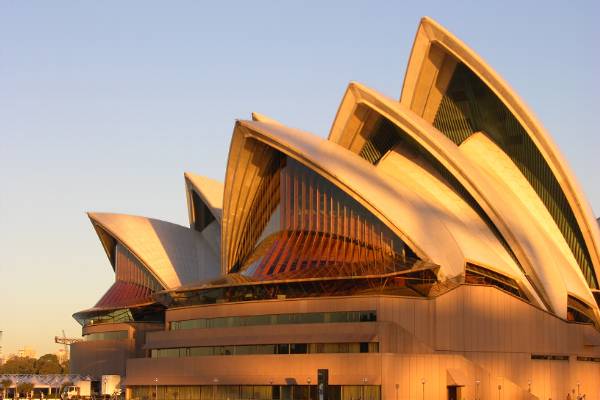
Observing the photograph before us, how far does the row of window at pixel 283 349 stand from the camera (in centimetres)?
5969

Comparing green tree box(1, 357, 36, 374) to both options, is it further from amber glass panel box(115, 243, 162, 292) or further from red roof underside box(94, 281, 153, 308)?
amber glass panel box(115, 243, 162, 292)

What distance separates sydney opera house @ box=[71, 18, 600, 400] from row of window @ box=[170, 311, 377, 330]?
10 cm

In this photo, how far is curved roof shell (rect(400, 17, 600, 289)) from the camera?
6656 centimetres

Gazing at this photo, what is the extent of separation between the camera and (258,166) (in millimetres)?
70062

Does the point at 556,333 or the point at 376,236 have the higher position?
the point at 376,236

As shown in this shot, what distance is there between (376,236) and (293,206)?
7069mm

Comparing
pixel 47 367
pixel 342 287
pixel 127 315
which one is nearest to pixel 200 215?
pixel 127 315

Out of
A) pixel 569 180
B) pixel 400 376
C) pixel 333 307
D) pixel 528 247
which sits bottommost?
pixel 400 376

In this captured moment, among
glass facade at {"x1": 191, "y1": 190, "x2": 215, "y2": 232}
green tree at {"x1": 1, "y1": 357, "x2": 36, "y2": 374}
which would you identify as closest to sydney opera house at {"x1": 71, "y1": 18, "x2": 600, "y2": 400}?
glass facade at {"x1": 191, "y1": 190, "x2": 215, "y2": 232}

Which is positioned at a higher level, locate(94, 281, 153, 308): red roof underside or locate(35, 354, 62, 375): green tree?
locate(94, 281, 153, 308): red roof underside

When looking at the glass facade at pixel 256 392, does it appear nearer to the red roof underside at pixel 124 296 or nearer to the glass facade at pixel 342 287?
the glass facade at pixel 342 287

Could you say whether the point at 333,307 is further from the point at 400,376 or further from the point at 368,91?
the point at 368,91

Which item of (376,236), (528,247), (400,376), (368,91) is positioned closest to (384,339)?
(400,376)

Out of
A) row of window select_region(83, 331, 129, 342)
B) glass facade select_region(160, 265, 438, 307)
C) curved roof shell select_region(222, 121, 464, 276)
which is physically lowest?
row of window select_region(83, 331, 129, 342)
